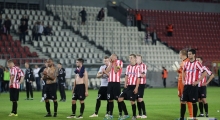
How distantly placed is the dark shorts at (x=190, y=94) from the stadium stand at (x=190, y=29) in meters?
37.2

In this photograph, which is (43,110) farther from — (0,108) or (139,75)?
(139,75)

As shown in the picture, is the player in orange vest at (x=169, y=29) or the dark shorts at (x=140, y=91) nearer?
the dark shorts at (x=140, y=91)

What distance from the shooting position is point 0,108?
24.6 m

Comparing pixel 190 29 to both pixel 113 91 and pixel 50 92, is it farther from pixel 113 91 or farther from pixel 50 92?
pixel 113 91

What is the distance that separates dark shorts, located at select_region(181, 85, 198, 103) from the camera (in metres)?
17.2

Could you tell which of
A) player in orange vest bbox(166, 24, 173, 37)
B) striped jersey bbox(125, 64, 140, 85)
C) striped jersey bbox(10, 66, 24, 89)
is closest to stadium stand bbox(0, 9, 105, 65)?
player in orange vest bbox(166, 24, 173, 37)

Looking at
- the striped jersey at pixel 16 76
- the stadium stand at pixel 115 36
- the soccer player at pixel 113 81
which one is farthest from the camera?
the stadium stand at pixel 115 36

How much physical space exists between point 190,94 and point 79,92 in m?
4.28

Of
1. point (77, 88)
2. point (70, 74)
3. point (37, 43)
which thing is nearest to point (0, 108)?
point (77, 88)

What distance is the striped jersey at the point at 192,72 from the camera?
56.6 feet

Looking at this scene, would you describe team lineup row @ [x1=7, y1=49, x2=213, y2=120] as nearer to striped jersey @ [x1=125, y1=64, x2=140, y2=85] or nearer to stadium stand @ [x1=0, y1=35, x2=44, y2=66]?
striped jersey @ [x1=125, y1=64, x2=140, y2=85]

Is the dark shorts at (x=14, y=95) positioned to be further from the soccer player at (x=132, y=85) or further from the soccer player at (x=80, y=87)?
the soccer player at (x=132, y=85)

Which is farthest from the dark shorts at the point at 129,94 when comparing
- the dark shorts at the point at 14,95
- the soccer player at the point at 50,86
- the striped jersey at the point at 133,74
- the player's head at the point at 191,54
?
the dark shorts at the point at 14,95

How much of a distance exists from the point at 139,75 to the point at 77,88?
88.0 inches
